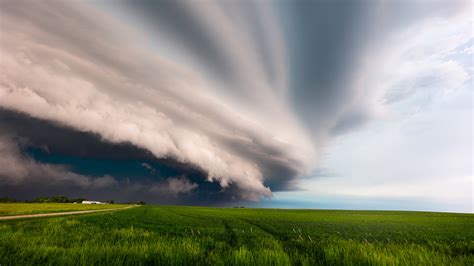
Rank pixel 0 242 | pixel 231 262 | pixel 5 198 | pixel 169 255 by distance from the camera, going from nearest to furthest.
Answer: pixel 231 262 < pixel 169 255 < pixel 0 242 < pixel 5 198

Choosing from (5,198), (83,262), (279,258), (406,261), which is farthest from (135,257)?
(5,198)

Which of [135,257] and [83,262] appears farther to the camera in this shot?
[135,257]

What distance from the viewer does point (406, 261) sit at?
5.03 m

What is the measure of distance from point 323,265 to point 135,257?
405cm

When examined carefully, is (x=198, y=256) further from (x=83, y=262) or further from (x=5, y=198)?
(x=5, y=198)

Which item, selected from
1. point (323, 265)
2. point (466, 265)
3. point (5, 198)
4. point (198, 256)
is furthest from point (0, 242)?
point (5, 198)

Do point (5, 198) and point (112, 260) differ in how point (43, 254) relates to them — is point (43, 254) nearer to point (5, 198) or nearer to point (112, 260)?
point (112, 260)

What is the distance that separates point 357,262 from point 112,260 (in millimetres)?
4971

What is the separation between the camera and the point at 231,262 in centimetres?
477

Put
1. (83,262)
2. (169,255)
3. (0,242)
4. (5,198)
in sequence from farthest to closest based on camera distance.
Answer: (5,198) → (0,242) → (169,255) → (83,262)

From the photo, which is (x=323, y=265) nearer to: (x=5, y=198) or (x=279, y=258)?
(x=279, y=258)

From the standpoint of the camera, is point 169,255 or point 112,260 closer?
point 112,260

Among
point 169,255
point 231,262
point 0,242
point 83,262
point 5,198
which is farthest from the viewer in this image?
point 5,198

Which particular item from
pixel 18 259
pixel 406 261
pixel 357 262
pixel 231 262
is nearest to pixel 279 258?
pixel 231 262
